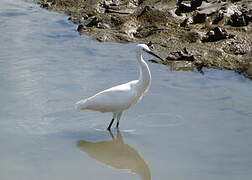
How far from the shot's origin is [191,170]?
7586 millimetres

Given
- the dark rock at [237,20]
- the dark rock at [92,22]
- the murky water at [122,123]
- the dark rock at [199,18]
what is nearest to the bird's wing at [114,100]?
the murky water at [122,123]

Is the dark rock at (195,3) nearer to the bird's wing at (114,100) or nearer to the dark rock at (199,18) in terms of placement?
the dark rock at (199,18)

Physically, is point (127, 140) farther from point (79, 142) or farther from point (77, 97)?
Answer: point (77, 97)

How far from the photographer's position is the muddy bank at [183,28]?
12445 mm

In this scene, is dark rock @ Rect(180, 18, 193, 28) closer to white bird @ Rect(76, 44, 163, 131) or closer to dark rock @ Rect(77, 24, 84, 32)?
dark rock @ Rect(77, 24, 84, 32)

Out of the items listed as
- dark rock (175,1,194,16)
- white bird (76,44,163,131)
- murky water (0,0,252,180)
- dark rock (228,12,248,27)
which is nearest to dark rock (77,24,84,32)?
murky water (0,0,252,180)

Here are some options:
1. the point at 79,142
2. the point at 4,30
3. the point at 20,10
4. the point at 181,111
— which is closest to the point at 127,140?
the point at 79,142

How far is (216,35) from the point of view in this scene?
43.3 ft

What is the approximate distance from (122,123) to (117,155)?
3.52 feet

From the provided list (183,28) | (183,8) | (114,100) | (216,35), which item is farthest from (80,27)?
(114,100)

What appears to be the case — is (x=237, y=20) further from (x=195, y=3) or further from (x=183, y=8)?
(x=183, y=8)

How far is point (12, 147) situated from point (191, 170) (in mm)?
2701

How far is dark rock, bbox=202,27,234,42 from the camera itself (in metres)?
13.2

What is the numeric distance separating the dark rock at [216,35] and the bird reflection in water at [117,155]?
5.20 metres
